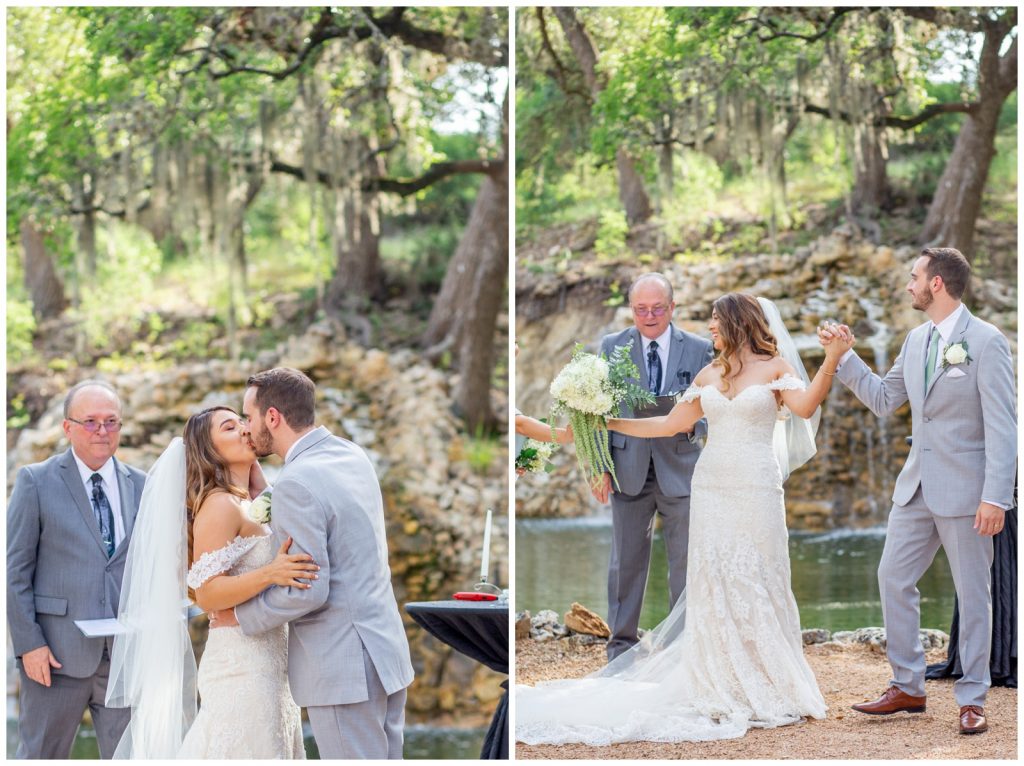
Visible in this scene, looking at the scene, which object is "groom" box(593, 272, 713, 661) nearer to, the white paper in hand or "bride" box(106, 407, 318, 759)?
"bride" box(106, 407, 318, 759)

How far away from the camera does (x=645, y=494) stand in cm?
497

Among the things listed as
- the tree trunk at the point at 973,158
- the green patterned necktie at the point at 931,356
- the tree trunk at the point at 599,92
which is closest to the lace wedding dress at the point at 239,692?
the green patterned necktie at the point at 931,356

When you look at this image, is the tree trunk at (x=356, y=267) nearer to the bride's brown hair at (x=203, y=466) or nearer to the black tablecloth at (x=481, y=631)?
the black tablecloth at (x=481, y=631)

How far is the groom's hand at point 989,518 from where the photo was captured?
12.7 feet

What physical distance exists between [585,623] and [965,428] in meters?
2.50

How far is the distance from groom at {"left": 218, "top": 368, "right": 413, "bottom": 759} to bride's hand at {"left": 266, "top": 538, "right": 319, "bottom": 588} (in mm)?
21

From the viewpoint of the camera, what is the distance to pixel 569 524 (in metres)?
11.0

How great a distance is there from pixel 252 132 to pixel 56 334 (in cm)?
364

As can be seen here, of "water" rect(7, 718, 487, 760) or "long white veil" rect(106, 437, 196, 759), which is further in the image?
"water" rect(7, 718, 487, 760)

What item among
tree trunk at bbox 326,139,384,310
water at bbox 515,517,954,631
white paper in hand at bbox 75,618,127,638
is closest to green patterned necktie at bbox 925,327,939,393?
water at bbox 515,517,954,631

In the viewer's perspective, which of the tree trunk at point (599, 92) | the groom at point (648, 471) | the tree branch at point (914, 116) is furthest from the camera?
the tree branch at point (914, 116)

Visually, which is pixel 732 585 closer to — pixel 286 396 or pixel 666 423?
pixel 666 423

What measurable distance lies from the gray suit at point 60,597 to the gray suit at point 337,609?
1.10 meters

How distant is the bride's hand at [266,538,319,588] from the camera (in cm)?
309
